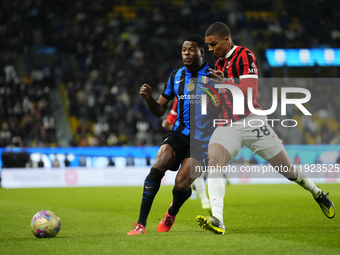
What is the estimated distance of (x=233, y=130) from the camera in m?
5.41

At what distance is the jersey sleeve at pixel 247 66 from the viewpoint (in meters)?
5.21

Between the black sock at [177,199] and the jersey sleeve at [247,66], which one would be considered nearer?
the jersey sleeve at [247,66]

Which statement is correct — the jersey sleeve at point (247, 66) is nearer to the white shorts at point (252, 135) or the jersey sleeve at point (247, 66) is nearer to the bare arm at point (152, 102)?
the white shorts at point (252, 135)

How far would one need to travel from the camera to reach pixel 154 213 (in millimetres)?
8438

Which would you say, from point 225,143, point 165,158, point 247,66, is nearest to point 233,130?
point 225,143

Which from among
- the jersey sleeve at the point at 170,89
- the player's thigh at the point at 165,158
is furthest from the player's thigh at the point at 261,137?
the jersey sleeve at the point at 170,89

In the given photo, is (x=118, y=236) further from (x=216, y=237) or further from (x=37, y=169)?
(x=37, y=169)

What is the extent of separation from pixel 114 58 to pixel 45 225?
1973cm

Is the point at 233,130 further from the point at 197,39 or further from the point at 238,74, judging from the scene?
the point at 197,39

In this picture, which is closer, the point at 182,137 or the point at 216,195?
the point at 216,195

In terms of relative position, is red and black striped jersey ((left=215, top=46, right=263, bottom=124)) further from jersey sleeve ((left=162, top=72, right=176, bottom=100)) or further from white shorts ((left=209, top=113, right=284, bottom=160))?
jersey sleeve ((left=162, top=72, right=176, bottom=100))

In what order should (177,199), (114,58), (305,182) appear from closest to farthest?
(305,182) < (177,199) < (114,58)

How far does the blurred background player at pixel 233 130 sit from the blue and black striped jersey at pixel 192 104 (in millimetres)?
359

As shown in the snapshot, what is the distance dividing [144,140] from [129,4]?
11.8 metres
